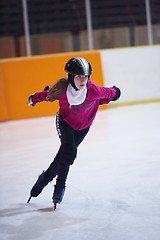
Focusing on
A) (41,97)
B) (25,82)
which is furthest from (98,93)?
(25,82)

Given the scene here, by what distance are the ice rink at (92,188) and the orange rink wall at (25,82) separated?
1.79m

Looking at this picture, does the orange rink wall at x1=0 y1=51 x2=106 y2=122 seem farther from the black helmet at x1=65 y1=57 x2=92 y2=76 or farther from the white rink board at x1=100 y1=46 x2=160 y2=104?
the black helmet at x1=65 y1=57 x2=92 y2=76

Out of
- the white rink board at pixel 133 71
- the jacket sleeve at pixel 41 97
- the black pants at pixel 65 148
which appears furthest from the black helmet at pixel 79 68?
the white rink board at pixel 133 71

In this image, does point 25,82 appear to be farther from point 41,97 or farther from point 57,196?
point 57,196

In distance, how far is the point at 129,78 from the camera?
8297 mm

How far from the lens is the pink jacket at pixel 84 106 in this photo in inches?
99.6

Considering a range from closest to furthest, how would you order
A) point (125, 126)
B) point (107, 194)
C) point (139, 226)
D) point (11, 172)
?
point (139, 226)
point (107, 194)
point (11, 172)
point (125, 126)

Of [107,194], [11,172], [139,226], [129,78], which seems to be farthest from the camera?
[129,78]

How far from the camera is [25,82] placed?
25.0ft

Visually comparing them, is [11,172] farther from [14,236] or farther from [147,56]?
[147,56]

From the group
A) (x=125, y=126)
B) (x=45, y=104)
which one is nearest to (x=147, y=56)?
(x=45, y=104)

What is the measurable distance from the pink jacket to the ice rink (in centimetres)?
55

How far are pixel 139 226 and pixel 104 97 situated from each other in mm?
879

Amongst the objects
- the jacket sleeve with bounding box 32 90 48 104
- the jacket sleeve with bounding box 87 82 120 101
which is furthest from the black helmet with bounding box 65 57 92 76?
the jacket sleeve with bounding box 32 90 48 104
